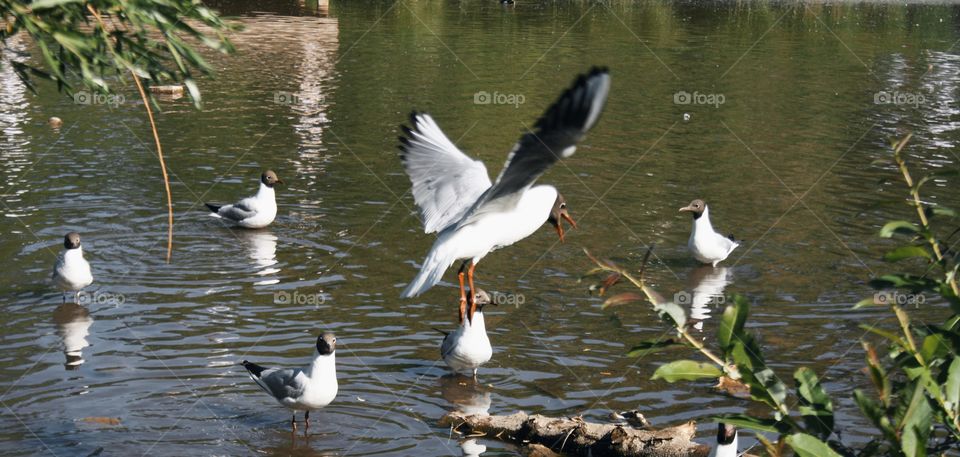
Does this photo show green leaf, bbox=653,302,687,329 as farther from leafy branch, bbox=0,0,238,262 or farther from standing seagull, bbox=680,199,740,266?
standing seagull, bbox=680,199,740,266

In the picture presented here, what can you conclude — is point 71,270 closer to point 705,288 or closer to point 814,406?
point 705,288

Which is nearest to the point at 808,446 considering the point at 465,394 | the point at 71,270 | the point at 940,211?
the point at 940,211

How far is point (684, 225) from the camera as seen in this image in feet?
48.5

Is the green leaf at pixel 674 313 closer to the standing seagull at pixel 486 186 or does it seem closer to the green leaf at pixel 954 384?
the green leaf at pixel 954 384

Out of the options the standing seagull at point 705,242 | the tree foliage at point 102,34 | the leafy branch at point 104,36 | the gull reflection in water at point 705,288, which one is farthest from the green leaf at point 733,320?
the standing seagull at point 705,242

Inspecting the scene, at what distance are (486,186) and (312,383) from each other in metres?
2.07

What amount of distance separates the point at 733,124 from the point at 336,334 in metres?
12.9

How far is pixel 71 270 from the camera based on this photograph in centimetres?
1116

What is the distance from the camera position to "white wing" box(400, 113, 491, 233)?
357 inches

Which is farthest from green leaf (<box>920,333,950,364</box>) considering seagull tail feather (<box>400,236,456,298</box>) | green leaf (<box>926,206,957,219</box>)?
seagull tail feather (<box>400,236,456,298</box>)

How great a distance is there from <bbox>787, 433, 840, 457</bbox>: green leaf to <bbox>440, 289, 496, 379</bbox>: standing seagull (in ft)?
19.9

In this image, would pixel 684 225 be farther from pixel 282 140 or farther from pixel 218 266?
pixel 282 140

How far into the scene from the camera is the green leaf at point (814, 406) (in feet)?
12.1

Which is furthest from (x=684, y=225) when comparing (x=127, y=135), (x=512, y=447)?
(x=127, y=135)
